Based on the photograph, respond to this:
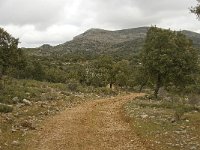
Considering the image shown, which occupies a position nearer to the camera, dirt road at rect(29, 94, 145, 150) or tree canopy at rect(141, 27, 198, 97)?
dirt road at rect(29, 94, 145, 150)

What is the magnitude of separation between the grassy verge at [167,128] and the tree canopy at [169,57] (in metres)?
13.6

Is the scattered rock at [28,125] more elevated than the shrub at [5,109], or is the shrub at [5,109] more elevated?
the shrub at [5,109]

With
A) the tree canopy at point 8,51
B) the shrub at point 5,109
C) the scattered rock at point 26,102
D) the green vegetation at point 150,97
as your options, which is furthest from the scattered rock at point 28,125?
the tree canopy at point 8,51

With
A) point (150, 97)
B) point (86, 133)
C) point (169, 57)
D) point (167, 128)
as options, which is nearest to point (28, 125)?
point (86, 133)

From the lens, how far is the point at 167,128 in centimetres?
2156

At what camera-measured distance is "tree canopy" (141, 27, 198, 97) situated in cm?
4147

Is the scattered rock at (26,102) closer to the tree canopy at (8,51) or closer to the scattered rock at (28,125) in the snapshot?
the scattered rock at (28,125)

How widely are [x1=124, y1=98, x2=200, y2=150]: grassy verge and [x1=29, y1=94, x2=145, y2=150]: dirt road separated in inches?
24.3

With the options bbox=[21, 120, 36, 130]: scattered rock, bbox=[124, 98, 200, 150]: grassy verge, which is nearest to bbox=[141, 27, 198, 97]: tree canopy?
bbox=[124, 98, 200, 150]: grassy verge

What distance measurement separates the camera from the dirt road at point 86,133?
18.5 meters

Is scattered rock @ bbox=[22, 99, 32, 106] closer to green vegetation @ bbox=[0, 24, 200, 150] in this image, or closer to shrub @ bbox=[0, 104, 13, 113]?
green vegetation @ bbox=[0, 24, 200, 150]

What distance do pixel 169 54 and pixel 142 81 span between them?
81.9ft

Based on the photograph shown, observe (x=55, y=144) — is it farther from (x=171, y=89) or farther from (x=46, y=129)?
(x=171, y=89)

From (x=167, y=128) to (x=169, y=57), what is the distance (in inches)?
813
